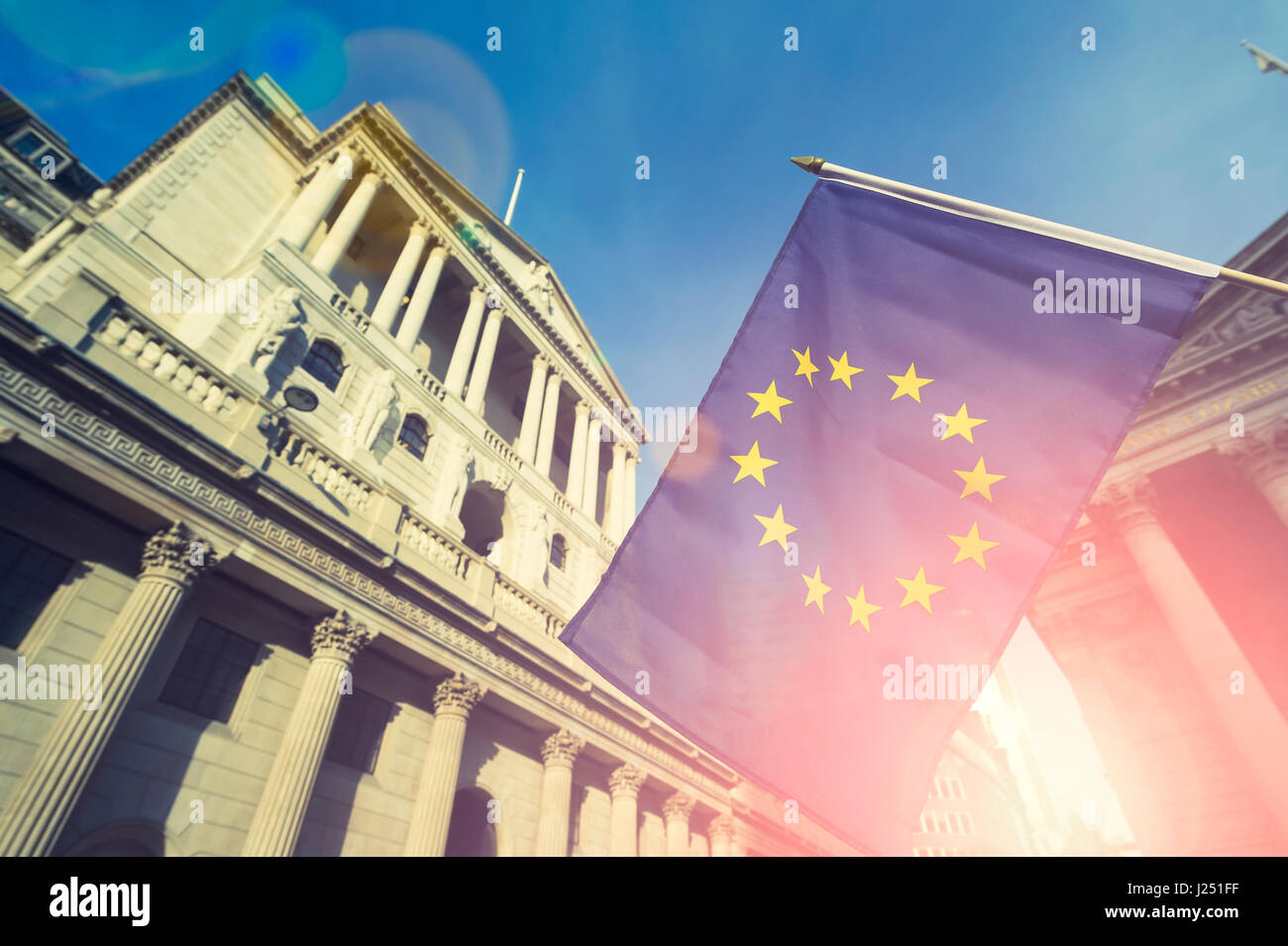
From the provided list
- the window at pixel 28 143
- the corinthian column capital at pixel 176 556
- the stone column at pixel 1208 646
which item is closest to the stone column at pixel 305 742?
the corinthian column capital at pixel 176 556

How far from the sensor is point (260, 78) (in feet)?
72.4

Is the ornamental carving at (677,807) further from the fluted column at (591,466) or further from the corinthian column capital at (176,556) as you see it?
the corinthian column capital at (176,556)

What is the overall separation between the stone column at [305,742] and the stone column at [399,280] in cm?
953

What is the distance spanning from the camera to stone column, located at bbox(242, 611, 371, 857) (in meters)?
9.97

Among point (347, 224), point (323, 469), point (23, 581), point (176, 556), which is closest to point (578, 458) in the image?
point (347, 224)

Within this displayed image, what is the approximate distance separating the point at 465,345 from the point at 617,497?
9964 mm

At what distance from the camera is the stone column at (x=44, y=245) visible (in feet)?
44.0

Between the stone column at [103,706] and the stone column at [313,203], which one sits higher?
the stone column at [313,203]

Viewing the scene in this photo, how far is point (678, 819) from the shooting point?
66.2ft

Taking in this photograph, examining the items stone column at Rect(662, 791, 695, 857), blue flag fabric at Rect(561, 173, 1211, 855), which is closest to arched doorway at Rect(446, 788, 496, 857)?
stone column at Rect(662, 791, 695, 857)

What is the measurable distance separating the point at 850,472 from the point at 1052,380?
2.10 meters

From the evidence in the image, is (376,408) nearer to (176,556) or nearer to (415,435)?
(415,435)

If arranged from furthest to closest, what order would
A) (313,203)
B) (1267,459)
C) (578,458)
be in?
(578,458)
(1267,459)
(313,203)
